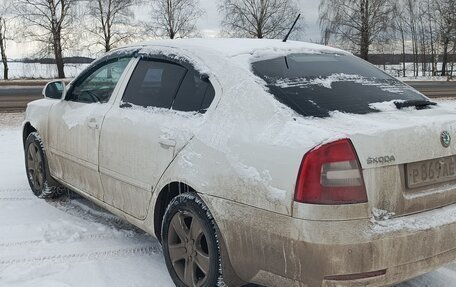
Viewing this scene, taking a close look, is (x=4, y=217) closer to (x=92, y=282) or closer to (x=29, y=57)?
(x=92, y=282)

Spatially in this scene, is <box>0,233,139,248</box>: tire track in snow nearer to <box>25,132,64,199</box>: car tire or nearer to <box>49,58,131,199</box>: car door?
<box>49,58,131,199</box>: car door

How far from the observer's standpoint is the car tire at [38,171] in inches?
207

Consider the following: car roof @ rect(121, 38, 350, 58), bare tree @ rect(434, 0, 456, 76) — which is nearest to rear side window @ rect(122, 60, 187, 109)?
car roof @ rect(121, 38, 350, 58)

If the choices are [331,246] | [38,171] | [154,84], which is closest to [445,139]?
[331,246]

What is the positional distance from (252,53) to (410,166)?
1.30 meters

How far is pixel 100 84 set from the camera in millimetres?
4469

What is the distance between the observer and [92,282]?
11.4ft

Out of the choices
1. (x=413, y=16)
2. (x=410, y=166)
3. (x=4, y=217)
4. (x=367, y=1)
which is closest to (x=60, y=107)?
(x=4, y=217)

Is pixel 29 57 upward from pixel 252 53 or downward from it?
upward

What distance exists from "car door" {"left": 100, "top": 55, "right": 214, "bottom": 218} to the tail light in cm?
91

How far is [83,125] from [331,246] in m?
2.57

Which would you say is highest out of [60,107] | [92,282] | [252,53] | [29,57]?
[29,57]

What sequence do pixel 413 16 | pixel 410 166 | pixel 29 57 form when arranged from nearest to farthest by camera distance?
pixel 410 166 → pixel 29 57 → pixel 413 16

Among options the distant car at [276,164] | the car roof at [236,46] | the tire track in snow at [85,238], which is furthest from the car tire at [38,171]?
the car roof at [236,46]
